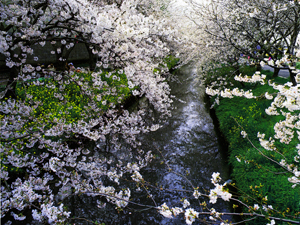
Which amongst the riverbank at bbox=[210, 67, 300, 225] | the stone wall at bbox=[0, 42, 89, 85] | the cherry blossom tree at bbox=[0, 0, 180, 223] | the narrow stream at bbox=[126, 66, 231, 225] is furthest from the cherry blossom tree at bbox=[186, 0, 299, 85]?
the stone wall at bbox=[0, 42, 89, 85]

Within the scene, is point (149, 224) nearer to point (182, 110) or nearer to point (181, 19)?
point (182, 110)

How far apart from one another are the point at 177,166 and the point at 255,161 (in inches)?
88.5

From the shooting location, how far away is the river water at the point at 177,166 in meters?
4.40

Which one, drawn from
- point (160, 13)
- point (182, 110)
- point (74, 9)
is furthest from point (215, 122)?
point (160, 13)

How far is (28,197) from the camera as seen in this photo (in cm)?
299

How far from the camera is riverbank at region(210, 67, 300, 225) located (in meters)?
3.50

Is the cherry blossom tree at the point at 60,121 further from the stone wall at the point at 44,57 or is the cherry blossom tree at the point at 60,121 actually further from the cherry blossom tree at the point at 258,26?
the stone wall at the point at 44,57

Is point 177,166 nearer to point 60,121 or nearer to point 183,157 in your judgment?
point 183,157

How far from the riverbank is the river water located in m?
0.60

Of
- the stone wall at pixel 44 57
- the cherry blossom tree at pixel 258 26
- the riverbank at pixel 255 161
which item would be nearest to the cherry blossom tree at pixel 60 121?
the cherry blossom tree at pixel 258 26

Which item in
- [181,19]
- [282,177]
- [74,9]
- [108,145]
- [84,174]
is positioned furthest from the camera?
[181,19]

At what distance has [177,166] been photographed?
6.04 m

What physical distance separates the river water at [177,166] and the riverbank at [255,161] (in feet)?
1.97

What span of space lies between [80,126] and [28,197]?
7.16 feet
